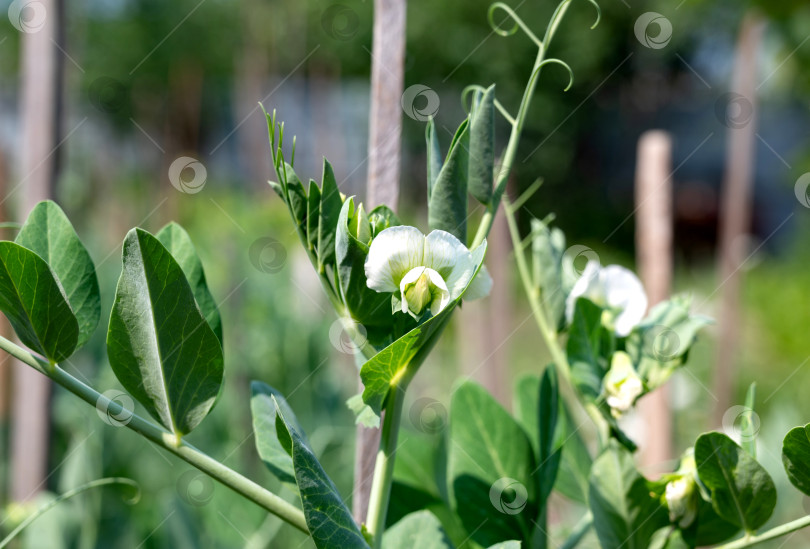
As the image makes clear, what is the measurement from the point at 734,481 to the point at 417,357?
125mm

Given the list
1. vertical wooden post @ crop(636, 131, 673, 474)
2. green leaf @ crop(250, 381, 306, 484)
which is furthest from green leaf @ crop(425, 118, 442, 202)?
vertical wooden post @ crop(636, 131, 673, 474)

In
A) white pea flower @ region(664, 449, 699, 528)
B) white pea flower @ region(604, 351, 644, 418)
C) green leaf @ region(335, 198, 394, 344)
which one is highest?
green leaf @ region(335, 198, 394, 344)

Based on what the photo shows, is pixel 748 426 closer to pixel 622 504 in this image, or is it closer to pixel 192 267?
pixel 622 504

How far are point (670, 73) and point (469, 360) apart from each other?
671cm

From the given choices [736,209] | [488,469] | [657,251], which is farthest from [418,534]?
[736,209]

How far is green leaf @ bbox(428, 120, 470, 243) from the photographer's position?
258 millimetres

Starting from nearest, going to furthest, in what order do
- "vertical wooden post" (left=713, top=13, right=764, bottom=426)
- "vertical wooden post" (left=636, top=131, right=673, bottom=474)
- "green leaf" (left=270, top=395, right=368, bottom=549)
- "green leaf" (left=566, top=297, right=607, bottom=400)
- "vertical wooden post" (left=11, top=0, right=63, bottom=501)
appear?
"green leaf" (left=270, top=395, right=368, bottom=549) → "green leaf" (left=566, top=297, right=607, bottom=400) → "vertical wooden post" (left=11, top=0, right=63, bottom=501) → "vertical wooden post" (left=636, top=131, right=673, bottom=474) → "vertical wooden post" (left=713, top=13, right=764, bottom=426)

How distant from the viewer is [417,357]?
0.84 ft

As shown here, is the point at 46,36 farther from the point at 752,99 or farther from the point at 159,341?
the point at 752,99

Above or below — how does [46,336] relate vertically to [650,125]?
below

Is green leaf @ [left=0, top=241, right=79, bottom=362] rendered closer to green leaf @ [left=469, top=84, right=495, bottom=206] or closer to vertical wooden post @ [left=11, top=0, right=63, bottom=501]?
green leaf @ [left=469, top=84, right=495, bottom=206]

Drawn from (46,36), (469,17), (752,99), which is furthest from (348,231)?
(469,17)

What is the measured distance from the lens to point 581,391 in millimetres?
323

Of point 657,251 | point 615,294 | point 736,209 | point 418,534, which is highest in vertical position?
point 736,209
